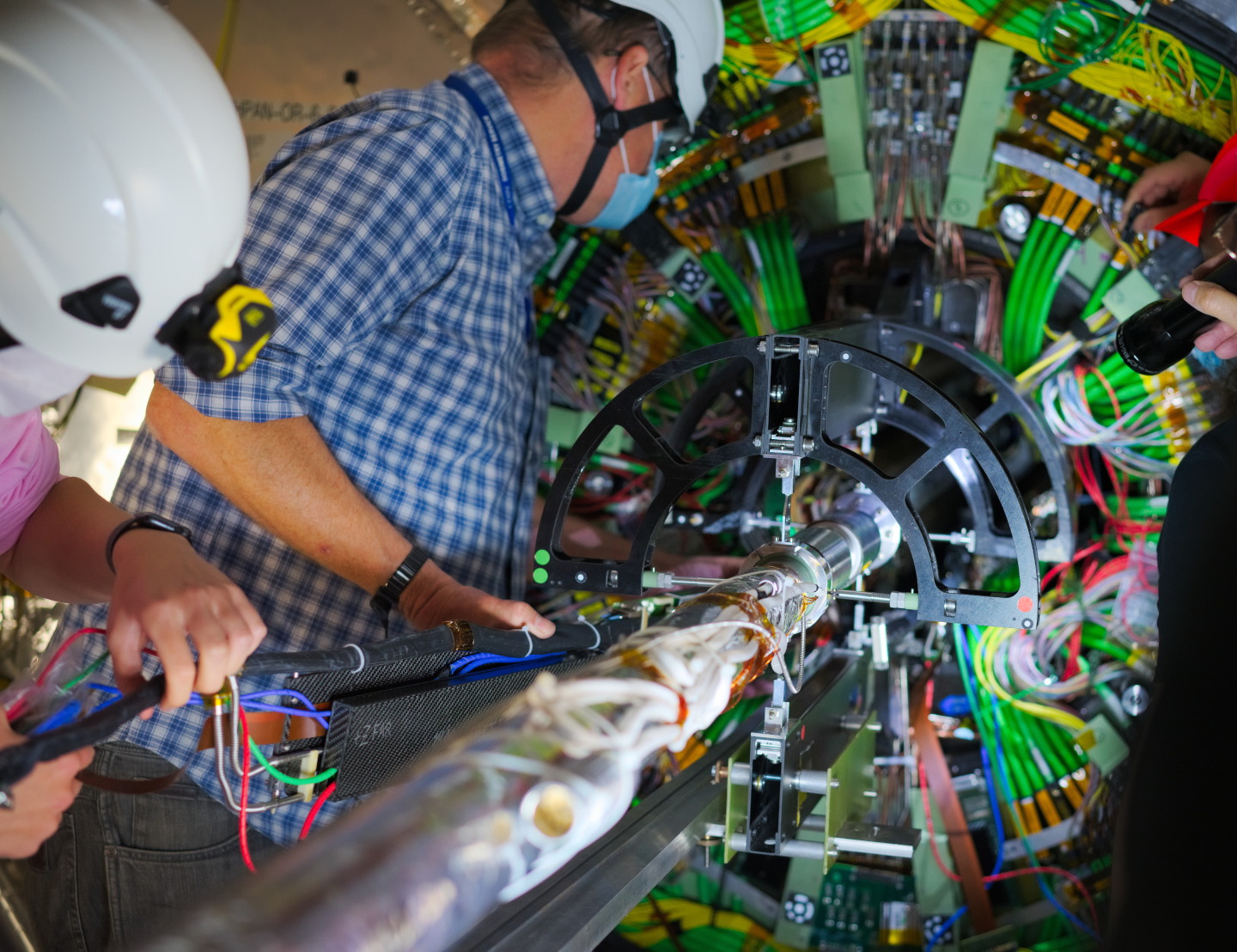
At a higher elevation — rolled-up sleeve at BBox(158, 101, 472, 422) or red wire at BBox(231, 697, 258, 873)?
rolled-up sleeve at BBox(158, 101, 472, 422)

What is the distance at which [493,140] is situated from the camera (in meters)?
1.70

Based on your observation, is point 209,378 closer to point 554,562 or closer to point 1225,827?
point 554,562

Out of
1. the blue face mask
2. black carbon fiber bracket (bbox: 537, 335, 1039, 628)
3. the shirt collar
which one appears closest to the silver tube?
black carbon fiber bracket (bbox: 537, 335, 1039, 628)

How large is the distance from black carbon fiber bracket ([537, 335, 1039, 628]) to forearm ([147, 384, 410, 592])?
27 cm

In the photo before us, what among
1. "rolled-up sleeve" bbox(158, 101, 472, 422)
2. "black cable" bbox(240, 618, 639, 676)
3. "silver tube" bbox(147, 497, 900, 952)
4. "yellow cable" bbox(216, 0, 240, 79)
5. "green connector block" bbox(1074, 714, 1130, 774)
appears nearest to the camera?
"silver tube" bbox(147, 497, 900, 952)

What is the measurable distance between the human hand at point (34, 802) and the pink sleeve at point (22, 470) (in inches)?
15.0

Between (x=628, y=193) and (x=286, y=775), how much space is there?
119 cm

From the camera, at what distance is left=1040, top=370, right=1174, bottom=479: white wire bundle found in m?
1.79

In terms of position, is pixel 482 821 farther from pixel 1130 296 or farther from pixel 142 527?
pixel 1130 296

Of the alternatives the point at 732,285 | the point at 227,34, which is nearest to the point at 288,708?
the point at 732,285

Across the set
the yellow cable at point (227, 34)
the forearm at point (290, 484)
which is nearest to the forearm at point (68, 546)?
the forearm at point (290, 484)

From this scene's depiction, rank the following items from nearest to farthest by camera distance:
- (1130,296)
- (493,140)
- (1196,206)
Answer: (1196,206), (493,140), (1130,296)

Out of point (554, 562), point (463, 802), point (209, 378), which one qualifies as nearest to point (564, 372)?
point (554, 562)

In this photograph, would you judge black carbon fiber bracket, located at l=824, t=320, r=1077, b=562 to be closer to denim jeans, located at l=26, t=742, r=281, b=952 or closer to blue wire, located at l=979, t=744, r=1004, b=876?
blue wire, located at l=979, t=744, r=1004, b=876
